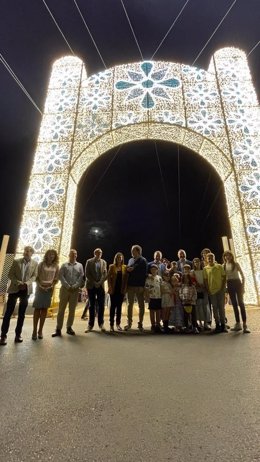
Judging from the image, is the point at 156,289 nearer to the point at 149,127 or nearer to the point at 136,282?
the point at 136,282

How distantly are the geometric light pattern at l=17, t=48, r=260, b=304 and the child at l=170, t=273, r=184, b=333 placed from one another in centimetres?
320

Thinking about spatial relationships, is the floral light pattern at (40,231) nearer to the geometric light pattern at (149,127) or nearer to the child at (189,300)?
the geometric light pattern at (149,127)

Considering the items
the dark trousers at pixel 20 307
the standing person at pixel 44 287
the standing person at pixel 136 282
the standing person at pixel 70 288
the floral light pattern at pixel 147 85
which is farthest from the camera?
the floral light pattern at pixel 147 85

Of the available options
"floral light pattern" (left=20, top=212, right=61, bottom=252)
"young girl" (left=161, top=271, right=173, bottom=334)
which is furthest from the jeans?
"floral light pattern" (left=20, top=212, right=61, bottom=252)

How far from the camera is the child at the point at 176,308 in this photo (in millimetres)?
3789

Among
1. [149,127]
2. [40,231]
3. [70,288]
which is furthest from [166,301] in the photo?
[149,127]

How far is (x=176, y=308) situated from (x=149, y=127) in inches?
240

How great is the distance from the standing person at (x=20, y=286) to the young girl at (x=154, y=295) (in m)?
1.69

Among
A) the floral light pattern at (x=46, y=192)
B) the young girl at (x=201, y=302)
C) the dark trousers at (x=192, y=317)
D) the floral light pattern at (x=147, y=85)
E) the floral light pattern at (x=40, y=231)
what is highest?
the floral light pattern at (x=147, y=85)

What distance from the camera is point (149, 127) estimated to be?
7.97 m

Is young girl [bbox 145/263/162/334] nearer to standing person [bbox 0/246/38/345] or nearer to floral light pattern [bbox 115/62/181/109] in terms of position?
standing person [bbox 0/246/38/345]

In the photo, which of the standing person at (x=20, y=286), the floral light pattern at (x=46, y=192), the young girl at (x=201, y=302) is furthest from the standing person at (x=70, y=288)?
the floral light pattern at (x=46, y=192)

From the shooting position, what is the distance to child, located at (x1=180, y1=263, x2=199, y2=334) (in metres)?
3.70

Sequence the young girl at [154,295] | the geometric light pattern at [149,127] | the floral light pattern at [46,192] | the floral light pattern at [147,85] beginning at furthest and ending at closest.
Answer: the floral light pattern at [147,85]
the floral light pattern at [46,192]
the geometric light pattern at [149,127]
the young girl at [154,295]
